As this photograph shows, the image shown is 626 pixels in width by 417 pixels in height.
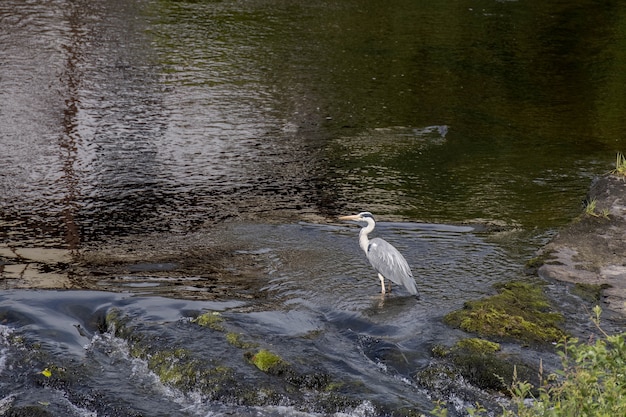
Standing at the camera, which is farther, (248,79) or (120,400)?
(248,79)

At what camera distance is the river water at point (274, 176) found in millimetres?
7113

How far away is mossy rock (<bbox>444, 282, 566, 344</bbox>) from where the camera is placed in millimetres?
7449

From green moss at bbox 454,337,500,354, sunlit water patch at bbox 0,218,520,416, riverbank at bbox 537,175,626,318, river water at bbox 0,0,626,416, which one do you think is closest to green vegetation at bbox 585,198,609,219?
riverbank at bbox 537,175,626,318

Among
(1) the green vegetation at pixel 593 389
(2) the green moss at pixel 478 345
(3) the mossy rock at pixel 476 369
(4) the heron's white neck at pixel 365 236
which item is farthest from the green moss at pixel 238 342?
(1) the green vegetation at pixel 593 389

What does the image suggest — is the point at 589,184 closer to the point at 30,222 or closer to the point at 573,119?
the point at 573,119

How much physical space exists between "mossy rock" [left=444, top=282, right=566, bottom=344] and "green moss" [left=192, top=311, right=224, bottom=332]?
206 cm

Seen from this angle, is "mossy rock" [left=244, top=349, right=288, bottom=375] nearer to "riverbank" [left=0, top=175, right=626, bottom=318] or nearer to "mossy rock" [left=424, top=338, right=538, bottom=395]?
"mossy rock" [left=424, top=338, right=538, bottom=395]

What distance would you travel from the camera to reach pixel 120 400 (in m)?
6.43

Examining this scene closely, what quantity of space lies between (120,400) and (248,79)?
1030 centimetres

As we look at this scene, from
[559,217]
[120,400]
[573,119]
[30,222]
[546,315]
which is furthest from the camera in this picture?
[573,119]

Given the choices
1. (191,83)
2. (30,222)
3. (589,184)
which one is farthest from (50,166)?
(589,184)

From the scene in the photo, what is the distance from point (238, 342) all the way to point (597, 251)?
4.33 metres

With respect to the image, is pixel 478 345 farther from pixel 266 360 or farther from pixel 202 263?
pixel 202 263

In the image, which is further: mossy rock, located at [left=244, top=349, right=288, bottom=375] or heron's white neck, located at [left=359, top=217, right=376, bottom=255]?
heron's white neck, located at [left=359, top=217, right=376, bottom=255]
